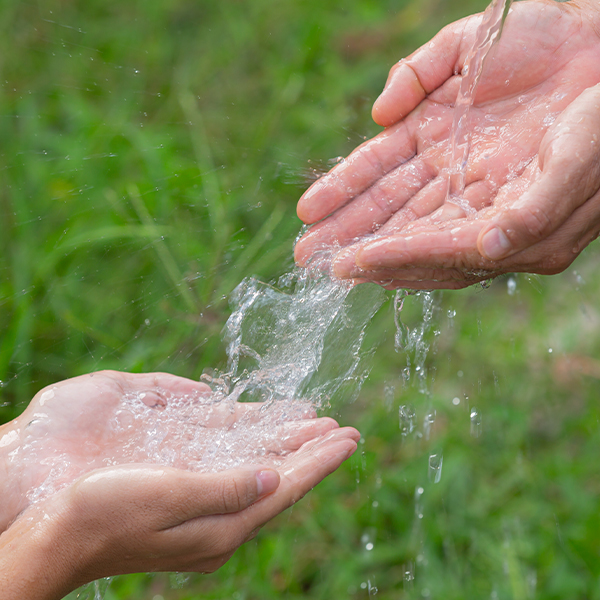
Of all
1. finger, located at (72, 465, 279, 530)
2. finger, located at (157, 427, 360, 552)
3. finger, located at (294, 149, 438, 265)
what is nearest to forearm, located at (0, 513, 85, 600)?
finger, located at (72, 465, 279, 530)

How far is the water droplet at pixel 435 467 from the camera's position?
2.44 meters

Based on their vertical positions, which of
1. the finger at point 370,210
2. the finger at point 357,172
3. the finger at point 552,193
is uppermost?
the finger at point 552,193

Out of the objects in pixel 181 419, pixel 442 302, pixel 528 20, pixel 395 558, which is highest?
pixel 528 20

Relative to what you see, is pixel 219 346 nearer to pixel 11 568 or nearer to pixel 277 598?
pixel 277 598

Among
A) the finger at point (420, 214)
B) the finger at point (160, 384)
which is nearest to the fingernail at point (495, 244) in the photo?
the finger at point (420, 214)

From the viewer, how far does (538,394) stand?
2736 millimetres

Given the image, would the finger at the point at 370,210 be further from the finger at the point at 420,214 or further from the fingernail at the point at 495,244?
the fingernail at the point at 495,244

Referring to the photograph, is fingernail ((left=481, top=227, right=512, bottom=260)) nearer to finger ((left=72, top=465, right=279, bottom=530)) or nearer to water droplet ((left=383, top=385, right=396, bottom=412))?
finger ((left=72, top=465, right=279, bottom=530))

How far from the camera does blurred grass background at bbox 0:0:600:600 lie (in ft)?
7.66

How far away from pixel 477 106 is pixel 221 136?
1606 millimetres

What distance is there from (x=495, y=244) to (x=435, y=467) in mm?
1228

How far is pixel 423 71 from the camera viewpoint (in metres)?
2.10

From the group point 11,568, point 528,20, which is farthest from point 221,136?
point 11,568

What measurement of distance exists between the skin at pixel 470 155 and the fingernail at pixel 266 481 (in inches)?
22.4
